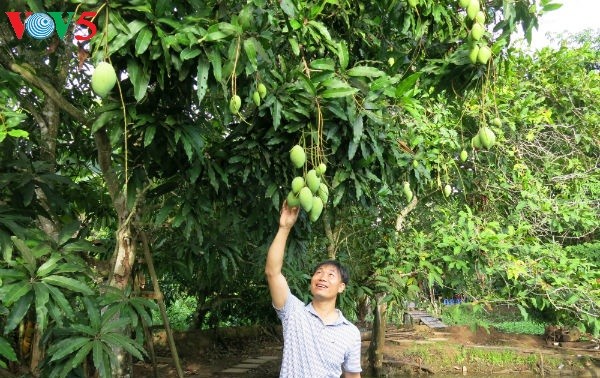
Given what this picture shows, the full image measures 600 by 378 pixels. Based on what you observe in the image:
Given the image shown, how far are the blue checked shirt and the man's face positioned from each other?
5 centimetres

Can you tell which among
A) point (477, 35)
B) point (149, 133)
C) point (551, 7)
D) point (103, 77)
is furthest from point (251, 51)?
point (551, 7)

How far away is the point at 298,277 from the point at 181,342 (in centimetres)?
330

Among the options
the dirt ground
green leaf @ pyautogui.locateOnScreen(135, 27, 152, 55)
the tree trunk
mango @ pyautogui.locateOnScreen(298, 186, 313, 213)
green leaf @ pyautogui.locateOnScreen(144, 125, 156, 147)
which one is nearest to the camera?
green leaf @ pyautogui.locateOnScreen(135, 27, 152, 55)

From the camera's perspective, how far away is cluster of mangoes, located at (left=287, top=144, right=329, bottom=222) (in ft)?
4.91

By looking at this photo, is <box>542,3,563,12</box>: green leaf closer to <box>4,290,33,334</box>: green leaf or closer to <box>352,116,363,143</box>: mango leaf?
<box>352,116,363,143</box>: mango leaf

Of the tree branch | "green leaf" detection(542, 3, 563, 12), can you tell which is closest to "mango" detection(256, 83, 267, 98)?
the tree branch

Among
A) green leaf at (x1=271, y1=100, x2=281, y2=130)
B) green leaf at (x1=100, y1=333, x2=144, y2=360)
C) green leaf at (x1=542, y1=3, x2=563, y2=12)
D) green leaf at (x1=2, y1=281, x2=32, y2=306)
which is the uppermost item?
green leaf at (x1=542, y1=3, x2=563, y2=12)

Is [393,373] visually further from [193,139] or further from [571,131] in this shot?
[193,139]

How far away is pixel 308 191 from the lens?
4.91ft

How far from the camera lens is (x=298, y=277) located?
3.46 metres

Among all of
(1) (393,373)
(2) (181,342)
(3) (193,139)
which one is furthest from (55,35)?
(1) (393,373)

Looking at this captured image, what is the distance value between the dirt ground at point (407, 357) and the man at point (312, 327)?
4.43 m

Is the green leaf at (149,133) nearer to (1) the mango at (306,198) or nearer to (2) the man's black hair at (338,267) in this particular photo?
(1) the mango at (306,198)

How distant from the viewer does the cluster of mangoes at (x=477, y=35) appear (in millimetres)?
1555
